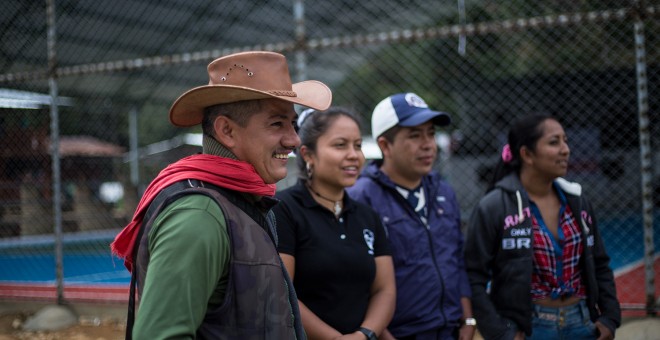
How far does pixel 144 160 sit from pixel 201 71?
13.4 feet

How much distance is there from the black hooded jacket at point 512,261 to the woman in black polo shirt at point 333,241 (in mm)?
582

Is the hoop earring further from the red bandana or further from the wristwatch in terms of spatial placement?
the red bandana

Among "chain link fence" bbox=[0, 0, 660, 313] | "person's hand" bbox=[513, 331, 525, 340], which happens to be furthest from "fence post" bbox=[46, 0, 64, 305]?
"person's hand" bbox=[513, 331, 525, 340]

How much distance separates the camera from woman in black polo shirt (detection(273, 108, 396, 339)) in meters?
2.47

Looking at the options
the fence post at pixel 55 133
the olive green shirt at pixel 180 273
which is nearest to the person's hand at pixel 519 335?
the olive green shirt at pixel 180 273

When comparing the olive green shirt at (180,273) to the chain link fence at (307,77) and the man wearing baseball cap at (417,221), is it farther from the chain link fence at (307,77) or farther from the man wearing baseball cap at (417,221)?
the chain link fence at (307,77)

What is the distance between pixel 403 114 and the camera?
3.13 metres

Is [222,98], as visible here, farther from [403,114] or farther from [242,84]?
[403,114]

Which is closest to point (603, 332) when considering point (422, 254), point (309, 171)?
point (422, 254)

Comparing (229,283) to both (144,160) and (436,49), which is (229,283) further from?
(144,160)

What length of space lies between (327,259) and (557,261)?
1.33 metres

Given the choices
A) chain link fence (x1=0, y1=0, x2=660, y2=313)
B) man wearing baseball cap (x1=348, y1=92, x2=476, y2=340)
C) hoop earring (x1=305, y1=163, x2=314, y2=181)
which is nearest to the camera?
hoop earring (x1=305, y1=163, x2=314, y2=181)

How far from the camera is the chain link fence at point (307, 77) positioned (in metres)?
10.8

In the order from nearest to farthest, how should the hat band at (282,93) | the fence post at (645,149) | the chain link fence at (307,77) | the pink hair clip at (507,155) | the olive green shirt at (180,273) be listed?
1. the olive green shirt at (180,273)
2. the hat band at (282,93)
3. the pink hair clip at (507,155)
4. the fence post at (645,149)
5. the chain link fence at (307,77)
